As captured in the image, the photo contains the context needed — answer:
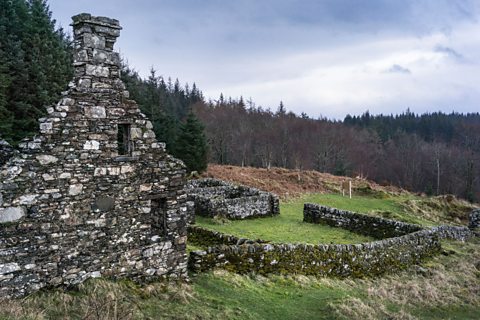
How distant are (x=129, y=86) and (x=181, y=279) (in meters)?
42.8

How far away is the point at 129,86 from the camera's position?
164ft

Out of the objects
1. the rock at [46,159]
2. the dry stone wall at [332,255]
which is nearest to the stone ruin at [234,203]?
the dry stone wall at [332,255]

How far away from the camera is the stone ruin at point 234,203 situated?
22.4 m

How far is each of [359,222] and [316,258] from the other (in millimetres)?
7938

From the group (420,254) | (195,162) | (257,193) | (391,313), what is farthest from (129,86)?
(391,313)

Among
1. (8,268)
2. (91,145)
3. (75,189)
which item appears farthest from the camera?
(91,145)

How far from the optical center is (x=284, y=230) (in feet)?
68.0

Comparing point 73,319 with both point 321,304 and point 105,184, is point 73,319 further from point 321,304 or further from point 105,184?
point 321,304

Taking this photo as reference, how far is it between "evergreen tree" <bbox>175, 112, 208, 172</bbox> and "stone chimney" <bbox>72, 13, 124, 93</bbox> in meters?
29.8

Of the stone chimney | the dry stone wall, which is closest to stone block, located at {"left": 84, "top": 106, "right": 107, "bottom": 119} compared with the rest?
the stone chimney

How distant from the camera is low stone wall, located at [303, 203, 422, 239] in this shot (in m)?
19.6

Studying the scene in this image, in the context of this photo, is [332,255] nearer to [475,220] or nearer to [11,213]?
[11,213]

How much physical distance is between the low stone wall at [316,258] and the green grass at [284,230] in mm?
2808

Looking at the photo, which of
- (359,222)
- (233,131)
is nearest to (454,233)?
(359,222)
